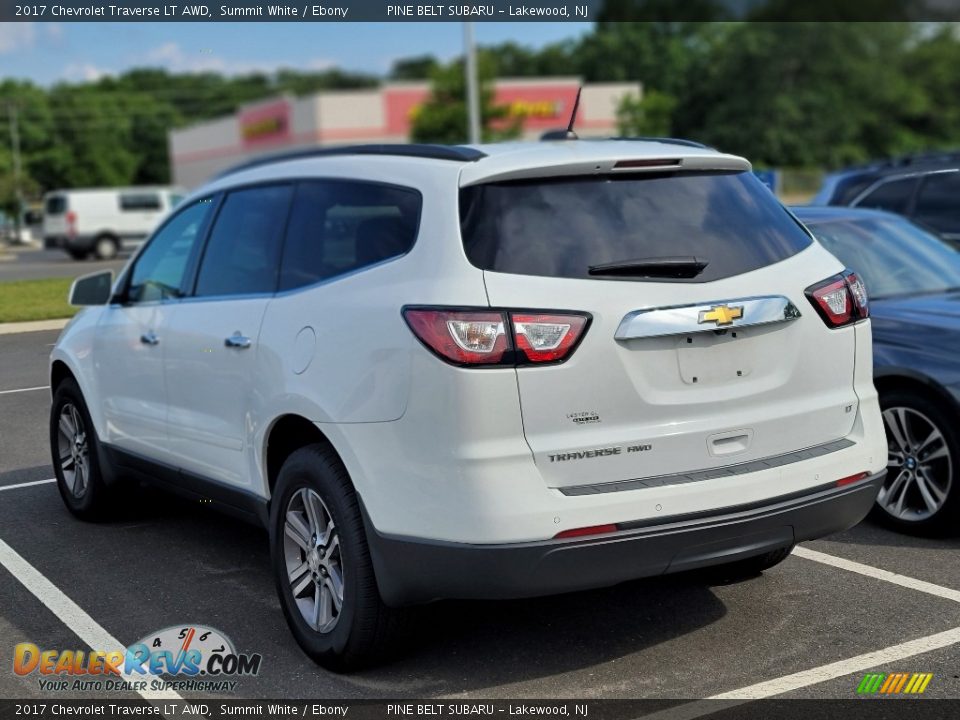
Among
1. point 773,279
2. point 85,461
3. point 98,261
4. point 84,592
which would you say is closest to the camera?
point 773,279

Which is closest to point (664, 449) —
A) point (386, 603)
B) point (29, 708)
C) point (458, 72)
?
point (386, 603)

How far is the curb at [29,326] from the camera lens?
11453 millimetres

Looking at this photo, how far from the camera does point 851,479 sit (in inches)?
173

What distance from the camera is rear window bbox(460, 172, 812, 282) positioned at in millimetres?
3988

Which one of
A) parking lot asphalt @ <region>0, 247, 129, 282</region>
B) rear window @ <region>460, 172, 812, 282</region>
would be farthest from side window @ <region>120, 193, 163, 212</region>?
rear window @ <region>460, 172, 812, 282</region>

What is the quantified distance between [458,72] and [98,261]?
82.5ft

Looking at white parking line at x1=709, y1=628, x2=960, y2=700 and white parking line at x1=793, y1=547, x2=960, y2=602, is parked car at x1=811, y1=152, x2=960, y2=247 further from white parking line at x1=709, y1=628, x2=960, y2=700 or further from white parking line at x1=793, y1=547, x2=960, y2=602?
white parking line at x1=709, y1=628, x2=960, y2=700

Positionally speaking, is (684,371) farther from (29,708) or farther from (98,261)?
(98,261)

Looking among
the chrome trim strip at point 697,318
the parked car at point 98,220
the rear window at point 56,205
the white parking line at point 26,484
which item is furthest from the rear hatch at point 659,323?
the rear window at point 56,205

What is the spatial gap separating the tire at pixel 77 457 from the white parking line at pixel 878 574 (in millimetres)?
3550

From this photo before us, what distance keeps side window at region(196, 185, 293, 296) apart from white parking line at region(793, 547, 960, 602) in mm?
2764

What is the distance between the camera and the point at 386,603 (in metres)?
4.05

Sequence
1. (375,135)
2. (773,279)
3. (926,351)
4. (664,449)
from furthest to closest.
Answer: (375,135), (926,351), (773,279), (664,449)

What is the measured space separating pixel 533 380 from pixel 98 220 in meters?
34.7
